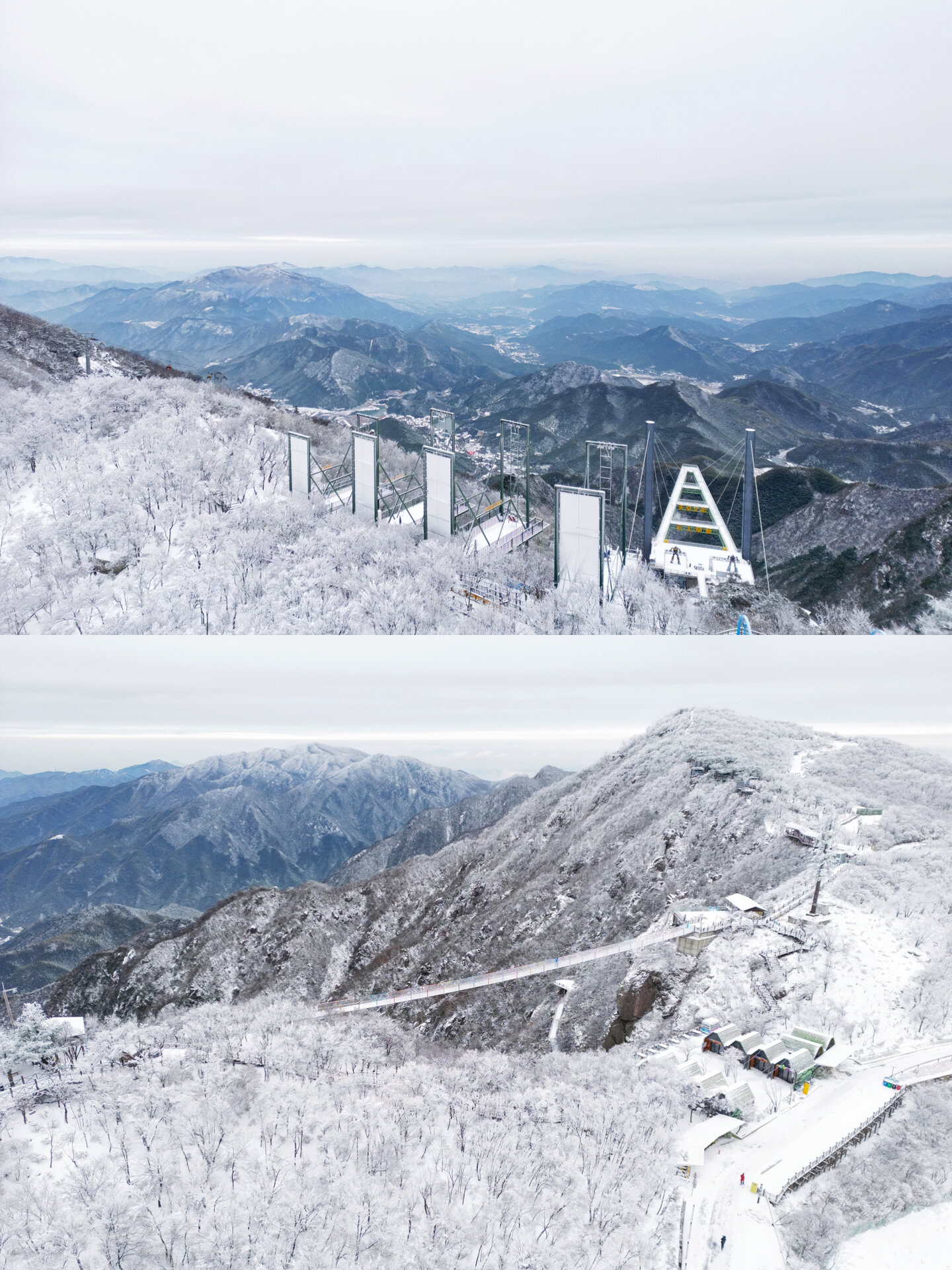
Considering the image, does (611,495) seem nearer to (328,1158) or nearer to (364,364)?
(328,1158)


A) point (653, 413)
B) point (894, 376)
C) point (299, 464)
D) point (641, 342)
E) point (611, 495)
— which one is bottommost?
point (611, 495)

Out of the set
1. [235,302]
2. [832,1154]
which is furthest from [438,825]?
[235,302]

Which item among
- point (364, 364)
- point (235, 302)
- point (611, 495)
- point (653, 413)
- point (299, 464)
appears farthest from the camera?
point (364, 364)

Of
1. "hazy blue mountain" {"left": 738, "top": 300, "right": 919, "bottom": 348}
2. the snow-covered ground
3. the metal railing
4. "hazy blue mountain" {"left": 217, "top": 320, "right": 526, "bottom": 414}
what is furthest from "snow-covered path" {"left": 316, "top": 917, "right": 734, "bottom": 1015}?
"hazy blue mountain" {"left": 738, "top": 300, "right": 919, "bottom": 348}

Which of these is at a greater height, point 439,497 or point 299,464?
point 299,464

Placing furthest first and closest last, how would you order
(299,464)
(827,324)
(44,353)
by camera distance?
(44,353)
(827,324)
(299,464)

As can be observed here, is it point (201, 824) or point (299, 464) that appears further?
point (299, 464)

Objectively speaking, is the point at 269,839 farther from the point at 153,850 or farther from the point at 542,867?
the point at 542,867
